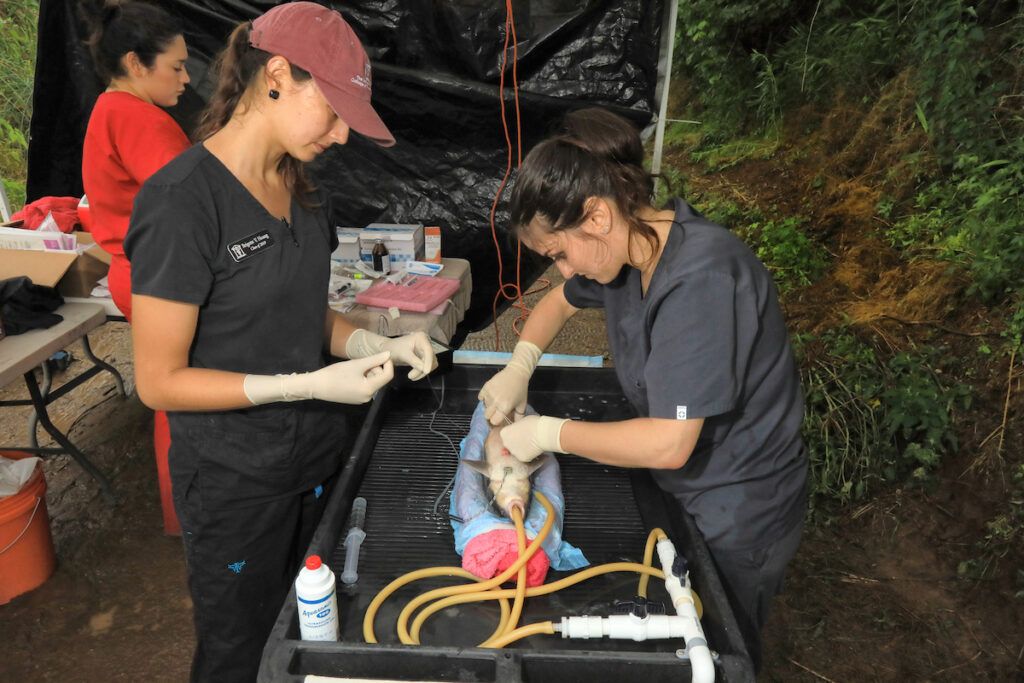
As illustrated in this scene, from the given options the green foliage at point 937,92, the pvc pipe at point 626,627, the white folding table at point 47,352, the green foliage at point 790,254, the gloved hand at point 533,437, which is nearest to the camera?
the pvc pipe at point 626,627

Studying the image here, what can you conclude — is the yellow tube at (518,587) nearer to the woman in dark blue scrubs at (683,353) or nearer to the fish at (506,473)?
the fish at (506,473)

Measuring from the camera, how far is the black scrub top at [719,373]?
4.29 feet

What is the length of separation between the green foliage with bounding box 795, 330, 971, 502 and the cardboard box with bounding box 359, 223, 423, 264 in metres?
2.34

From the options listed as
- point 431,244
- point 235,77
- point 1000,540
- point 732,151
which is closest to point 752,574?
point 235,77

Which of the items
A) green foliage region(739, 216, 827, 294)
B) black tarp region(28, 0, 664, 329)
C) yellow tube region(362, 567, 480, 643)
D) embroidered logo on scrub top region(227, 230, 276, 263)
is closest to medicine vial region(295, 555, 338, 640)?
yellow tube region(362, 567, 480, 643)

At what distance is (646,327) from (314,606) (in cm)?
86

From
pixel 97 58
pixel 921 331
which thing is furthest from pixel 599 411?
pixel 921 331

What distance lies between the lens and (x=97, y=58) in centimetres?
250

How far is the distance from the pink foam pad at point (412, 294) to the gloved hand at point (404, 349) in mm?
964

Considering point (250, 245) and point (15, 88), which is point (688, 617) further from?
point (15, 88)

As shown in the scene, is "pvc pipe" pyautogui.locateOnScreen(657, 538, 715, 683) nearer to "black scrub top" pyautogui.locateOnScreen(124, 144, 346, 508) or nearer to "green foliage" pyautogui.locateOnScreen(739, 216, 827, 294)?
"black scrub top" pyautogui.locateOnScreen(124, 144, 346, 508)

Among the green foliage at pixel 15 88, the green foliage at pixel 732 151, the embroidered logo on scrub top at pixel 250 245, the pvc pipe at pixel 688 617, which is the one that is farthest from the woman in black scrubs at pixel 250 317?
the green foliage at pixel 15 88

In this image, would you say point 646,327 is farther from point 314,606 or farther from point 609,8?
point 609,8

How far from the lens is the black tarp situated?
11.4ft
